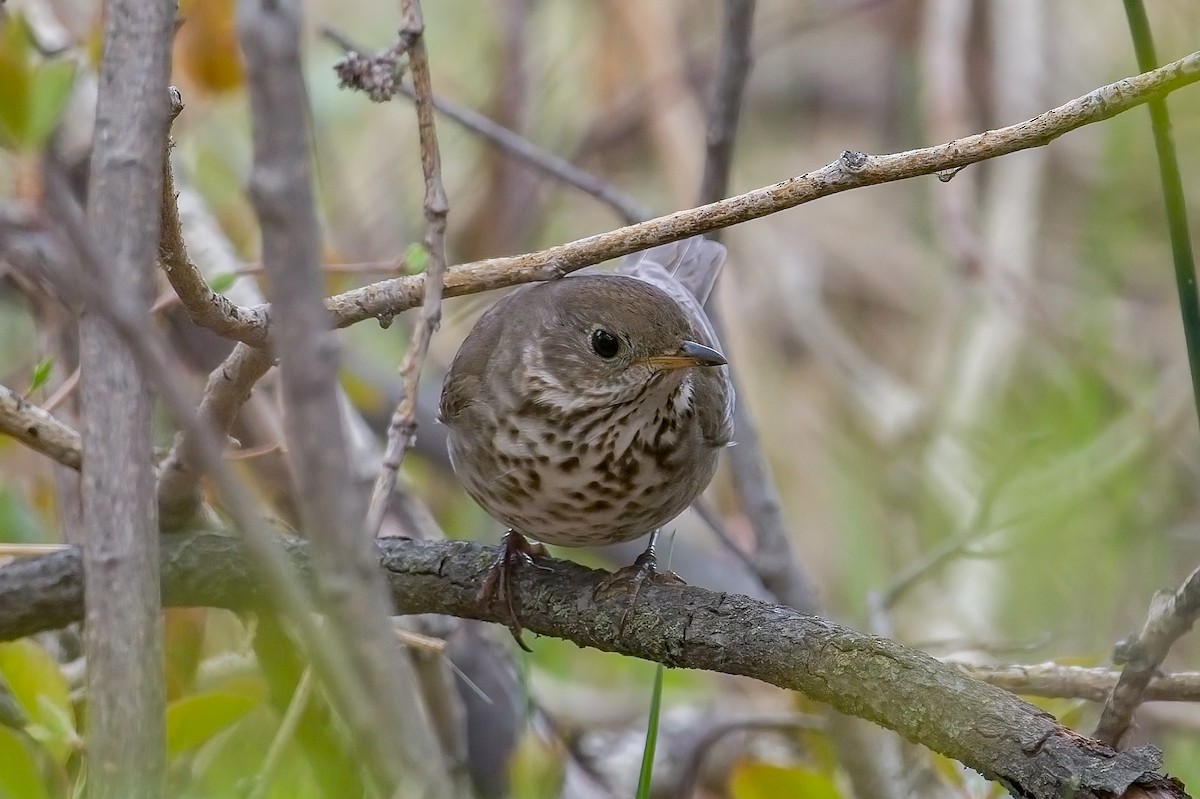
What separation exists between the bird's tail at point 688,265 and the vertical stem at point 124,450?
2613mm

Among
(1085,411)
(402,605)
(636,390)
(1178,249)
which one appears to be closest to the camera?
(1178,249)

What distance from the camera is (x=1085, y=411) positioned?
195 inches

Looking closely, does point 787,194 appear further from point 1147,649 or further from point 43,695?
point 43,695

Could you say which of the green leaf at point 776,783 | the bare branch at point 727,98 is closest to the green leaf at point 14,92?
the bare branch at point 727,98

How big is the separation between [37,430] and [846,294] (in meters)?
6.01

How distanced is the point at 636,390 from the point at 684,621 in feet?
2.94

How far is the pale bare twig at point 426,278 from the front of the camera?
191 centimetres

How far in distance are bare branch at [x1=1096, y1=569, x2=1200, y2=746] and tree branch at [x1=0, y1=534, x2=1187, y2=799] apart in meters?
0.25

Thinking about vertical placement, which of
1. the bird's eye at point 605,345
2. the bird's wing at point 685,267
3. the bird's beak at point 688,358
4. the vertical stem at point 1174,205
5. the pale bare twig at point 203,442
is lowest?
the pale bare twig at point 203,442

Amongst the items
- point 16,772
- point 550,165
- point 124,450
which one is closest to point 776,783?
point 16,772

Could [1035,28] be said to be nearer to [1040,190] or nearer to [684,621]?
[1040,190]

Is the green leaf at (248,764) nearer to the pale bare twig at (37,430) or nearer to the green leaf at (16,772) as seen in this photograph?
the green leaf at (16,772)

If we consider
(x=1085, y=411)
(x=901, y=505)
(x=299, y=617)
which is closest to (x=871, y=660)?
(x=299, y=617)

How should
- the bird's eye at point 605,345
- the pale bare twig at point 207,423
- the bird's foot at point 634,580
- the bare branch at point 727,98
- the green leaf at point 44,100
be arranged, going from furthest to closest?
the bare branch at point 727,98 → the bird's eye at point 605,345 → the green leaf at point 44,100 → the bird's foot at point 634,580 → the pale bare twig at point 207,423
